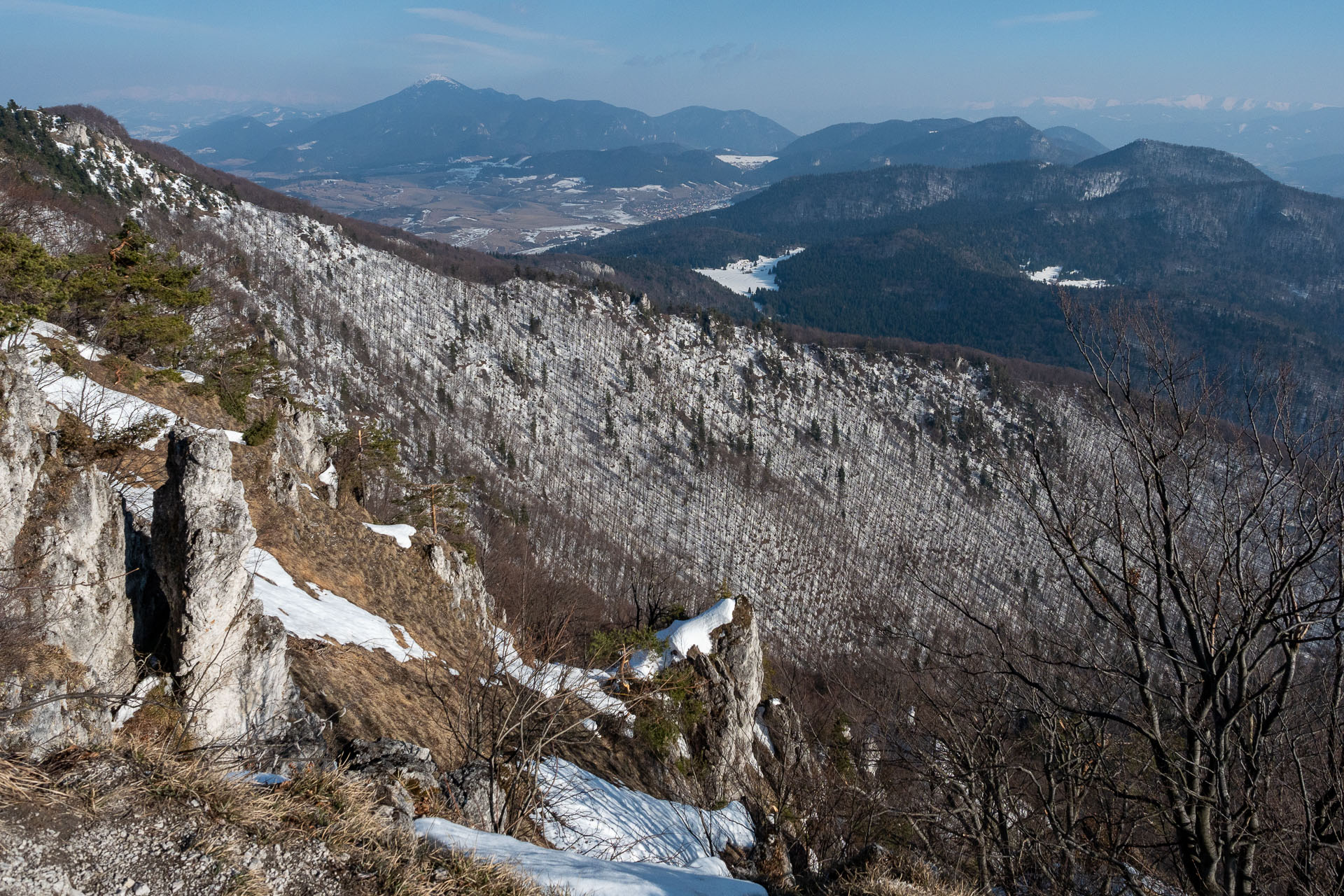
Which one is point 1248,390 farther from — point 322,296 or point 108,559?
point 322,296

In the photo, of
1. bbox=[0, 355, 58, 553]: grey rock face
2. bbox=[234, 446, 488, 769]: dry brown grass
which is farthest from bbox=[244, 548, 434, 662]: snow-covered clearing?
bbox=[0, 355, 58, 553]: grey rock face

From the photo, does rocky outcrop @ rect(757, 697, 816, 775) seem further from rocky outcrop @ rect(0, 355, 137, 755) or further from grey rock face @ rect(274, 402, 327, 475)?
grey rock face @ rect(274, 402, 327, 475)

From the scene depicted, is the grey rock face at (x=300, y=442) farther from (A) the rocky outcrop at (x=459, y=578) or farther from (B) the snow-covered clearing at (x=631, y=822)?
(B) the snow-covered clearing at (x=631, y=822)

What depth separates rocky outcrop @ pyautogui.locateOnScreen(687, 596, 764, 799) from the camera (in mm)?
17422

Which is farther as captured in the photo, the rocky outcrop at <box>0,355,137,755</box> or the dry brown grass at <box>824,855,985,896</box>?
the rocky outcrop at <box>0,355,137,755</box>

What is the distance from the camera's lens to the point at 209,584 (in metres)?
9.91

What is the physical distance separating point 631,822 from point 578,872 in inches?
331

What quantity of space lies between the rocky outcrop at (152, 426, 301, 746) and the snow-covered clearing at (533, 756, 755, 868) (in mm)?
4575

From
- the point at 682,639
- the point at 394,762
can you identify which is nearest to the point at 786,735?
the point at 682,639

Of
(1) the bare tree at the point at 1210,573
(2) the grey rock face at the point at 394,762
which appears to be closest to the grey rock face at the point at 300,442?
(2) the grey rock face at the point at 394,762

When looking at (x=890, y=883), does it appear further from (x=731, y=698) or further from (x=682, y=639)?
(x=682, y=639)

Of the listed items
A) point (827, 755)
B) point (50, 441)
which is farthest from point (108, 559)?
point (827, 755)

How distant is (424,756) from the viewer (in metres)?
7.98

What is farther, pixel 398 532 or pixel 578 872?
pixel 398 532
